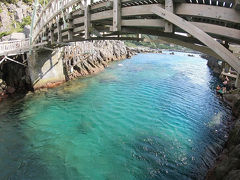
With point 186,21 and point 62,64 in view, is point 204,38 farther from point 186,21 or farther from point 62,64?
point 62,64

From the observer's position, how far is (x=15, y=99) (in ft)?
53.4

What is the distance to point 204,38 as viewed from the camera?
397cm

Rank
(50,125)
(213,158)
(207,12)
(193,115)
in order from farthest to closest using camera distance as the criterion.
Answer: (193,115) < (50,125) < (213,158) < (207,12)

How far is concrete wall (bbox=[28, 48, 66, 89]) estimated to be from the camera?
1794cm

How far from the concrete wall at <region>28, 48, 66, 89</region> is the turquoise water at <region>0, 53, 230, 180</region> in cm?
183

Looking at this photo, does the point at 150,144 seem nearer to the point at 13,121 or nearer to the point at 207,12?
the point at 207,12

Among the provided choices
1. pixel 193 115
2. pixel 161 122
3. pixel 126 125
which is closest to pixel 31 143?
pixel 126 125

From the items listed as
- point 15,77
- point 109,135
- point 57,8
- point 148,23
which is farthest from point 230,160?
point 15,77

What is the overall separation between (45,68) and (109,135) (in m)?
13.0

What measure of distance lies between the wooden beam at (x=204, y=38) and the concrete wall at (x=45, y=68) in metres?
16.8

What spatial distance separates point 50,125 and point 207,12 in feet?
38.4

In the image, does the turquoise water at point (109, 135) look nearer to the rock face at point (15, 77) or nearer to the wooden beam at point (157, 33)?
the rock face at point (15, 77)

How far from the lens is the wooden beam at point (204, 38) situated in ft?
11.8

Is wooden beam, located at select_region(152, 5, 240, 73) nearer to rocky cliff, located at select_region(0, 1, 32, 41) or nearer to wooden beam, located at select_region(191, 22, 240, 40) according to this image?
wooden beam, located at select_region(191, 22, 240, 40)
